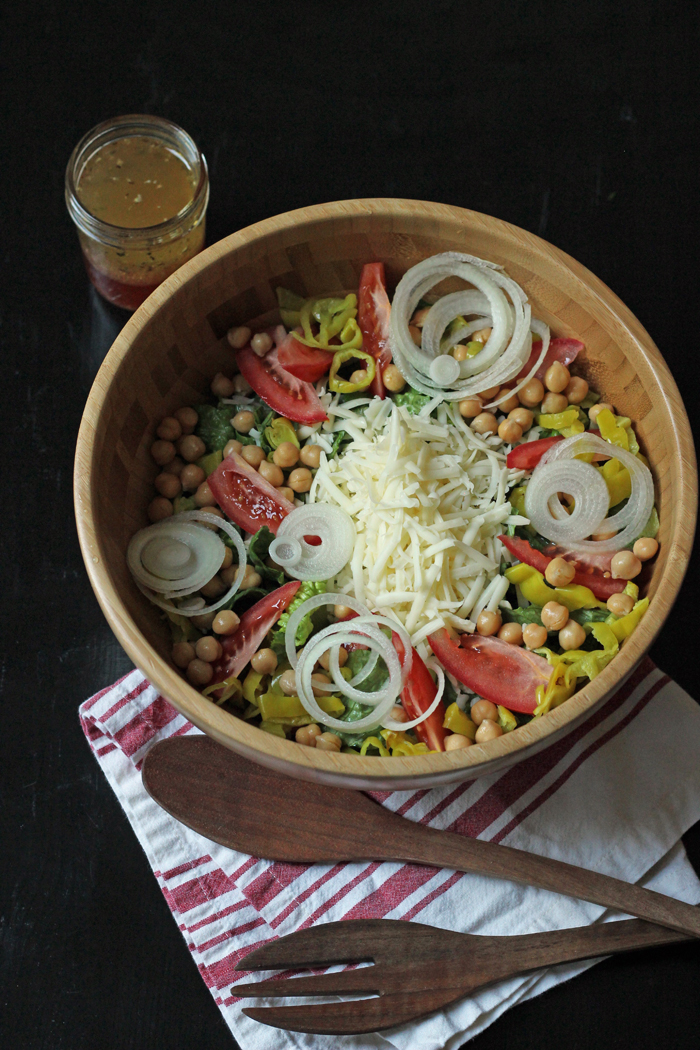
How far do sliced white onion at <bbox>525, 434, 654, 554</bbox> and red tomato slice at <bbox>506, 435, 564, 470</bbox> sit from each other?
0.23 ft

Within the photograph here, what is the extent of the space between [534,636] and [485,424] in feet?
1.77

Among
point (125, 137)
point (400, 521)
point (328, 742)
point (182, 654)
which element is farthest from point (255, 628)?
point (125, 137)

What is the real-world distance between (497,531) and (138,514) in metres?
0.86

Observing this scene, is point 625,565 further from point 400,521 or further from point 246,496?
point 246,496

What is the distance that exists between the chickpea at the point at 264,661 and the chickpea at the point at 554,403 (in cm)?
91

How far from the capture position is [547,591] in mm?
2395

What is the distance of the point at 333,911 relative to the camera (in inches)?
93.5

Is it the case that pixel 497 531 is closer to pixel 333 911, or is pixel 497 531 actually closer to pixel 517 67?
pixel 333 911

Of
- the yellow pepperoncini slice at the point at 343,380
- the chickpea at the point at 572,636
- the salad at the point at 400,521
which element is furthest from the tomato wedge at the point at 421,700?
the yellow pepperoncini slice at the point at 343,380

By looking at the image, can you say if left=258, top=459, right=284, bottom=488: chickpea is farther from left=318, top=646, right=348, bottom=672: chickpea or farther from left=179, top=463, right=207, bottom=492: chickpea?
left=318, top=646, right=348, bottom=672: chickpea

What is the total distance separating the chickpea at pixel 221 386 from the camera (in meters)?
2.65

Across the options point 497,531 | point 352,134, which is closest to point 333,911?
point 497,531

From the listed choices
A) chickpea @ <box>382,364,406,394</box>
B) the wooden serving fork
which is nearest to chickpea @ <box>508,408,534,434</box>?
chickpea @ <box>382,364,406,394</box>

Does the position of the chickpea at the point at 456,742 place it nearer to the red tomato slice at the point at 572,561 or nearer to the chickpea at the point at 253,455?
the red tomato slice at the point at 572,561
